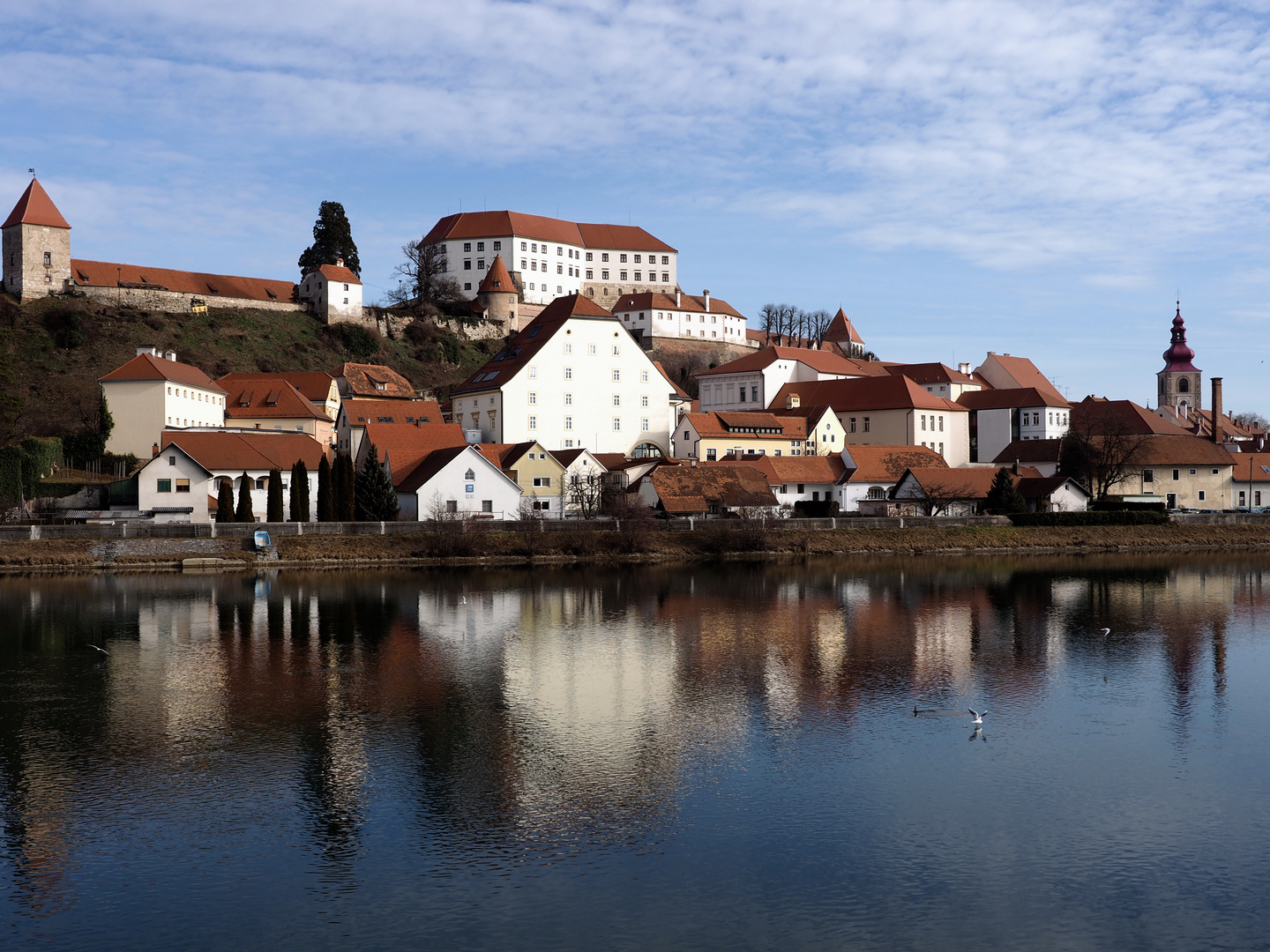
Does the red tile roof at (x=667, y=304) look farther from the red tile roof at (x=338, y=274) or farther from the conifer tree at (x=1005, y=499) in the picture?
the conifer tree at (x=1005, y=499)

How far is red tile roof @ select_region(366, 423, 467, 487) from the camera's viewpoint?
56.9 meters

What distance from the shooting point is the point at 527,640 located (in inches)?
1122

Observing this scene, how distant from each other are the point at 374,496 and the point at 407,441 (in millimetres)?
7792

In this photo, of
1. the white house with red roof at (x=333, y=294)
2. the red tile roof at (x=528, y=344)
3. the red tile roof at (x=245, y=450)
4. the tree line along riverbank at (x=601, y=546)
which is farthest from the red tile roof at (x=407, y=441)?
the white house with red roof at (x=333, y=294)

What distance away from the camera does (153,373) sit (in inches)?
2539

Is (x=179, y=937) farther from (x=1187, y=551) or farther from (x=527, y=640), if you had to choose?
(x=1187, y=551)

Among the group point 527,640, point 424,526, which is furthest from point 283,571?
point 527,640

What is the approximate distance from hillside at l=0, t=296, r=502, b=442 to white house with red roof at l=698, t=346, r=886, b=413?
20864 mm

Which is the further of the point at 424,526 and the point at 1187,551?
the point at 1187,551

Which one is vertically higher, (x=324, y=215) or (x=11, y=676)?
(x=324, y=215)

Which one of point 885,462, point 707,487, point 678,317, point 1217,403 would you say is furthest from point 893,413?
point 678,317

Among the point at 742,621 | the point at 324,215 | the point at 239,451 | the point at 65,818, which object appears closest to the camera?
the point at 65,818

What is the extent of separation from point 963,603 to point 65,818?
27.3 metres

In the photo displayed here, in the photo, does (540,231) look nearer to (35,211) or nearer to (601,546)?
(35,211)
